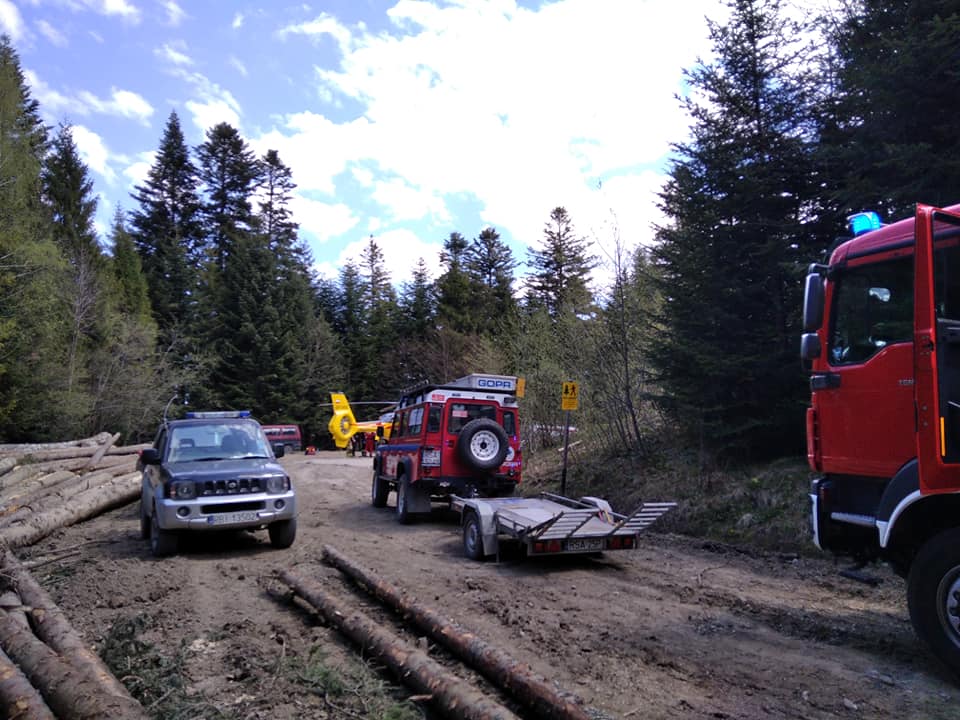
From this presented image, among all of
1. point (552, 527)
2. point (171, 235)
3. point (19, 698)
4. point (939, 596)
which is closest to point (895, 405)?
point (939, 596)

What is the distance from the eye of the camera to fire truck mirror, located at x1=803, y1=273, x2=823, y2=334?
5.96 m

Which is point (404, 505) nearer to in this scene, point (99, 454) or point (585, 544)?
point (585, 544)

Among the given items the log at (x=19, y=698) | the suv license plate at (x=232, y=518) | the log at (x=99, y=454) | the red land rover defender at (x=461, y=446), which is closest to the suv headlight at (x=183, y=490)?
the suv license plate at (x=232, y=518)

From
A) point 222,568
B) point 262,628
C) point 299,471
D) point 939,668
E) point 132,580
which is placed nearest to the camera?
point 939,668

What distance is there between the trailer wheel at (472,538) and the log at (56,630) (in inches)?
191

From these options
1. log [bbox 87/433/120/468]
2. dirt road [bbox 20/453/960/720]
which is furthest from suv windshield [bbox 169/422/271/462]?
log [bbox 87/433/120/468]

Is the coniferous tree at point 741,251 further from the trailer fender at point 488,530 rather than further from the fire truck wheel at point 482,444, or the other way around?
the trailer fender at point 488,530

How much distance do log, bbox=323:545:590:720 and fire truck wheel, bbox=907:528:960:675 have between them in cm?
266

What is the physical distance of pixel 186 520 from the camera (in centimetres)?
950

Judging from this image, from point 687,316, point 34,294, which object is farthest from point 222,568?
point 34,294

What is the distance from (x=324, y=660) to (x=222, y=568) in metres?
4.12

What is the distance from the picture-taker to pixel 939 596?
4949 mm

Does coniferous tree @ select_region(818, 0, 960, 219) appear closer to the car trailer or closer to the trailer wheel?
the car trailer

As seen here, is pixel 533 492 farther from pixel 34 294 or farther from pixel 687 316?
pixel 34 294
